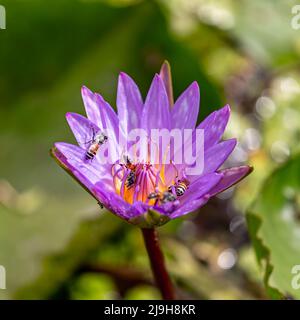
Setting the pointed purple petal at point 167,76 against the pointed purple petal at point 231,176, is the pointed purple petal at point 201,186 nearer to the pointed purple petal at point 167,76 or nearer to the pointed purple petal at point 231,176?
the pointed purple petal at point 231,176

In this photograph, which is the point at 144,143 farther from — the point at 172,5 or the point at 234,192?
the point at 172,5

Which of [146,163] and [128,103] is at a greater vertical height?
[128,103]

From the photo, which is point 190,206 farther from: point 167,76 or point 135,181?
point 167,76

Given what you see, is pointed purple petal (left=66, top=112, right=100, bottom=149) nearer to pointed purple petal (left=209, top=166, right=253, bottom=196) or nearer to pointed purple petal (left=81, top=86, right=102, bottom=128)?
pointed purple petal (left=81, top=86, right=102, bottom=128)

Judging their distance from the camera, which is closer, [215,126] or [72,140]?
[215,126]

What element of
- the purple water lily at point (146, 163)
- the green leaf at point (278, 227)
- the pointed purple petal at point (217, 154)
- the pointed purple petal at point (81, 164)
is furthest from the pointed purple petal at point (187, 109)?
the green leaf at point (278, 227)

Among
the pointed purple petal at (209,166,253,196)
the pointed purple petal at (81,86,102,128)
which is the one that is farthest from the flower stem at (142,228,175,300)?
the pointed purple petal at (81,86,102,128)

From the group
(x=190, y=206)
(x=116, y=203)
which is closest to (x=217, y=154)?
(x=190, y=206)
